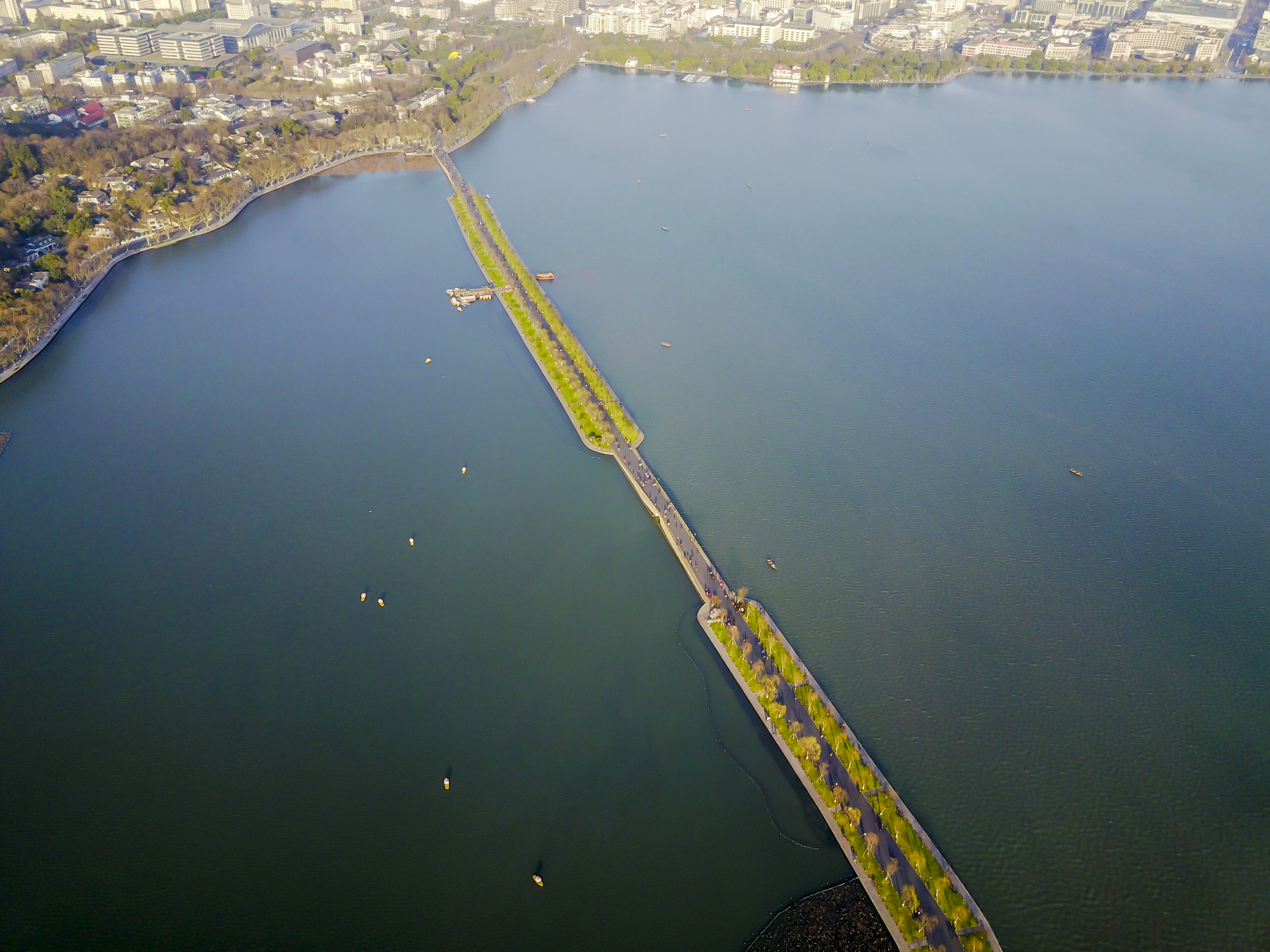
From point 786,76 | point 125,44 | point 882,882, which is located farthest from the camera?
point 786,76

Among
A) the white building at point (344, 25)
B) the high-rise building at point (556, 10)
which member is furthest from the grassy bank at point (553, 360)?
the high-rise building at point (556, 10)

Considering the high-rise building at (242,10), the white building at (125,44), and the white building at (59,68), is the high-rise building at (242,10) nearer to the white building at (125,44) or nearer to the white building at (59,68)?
the white building at (125,44)

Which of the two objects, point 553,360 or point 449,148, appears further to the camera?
point 449,148

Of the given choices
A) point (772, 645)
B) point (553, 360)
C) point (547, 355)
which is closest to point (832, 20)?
point (547, 355)

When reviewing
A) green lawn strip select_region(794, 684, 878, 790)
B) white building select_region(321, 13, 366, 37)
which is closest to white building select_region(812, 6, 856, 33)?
white building select_region(321, 13, 366, 37)

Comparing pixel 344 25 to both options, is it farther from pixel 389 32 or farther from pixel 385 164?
pixel 385 164

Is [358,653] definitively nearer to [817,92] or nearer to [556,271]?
[556,271]
